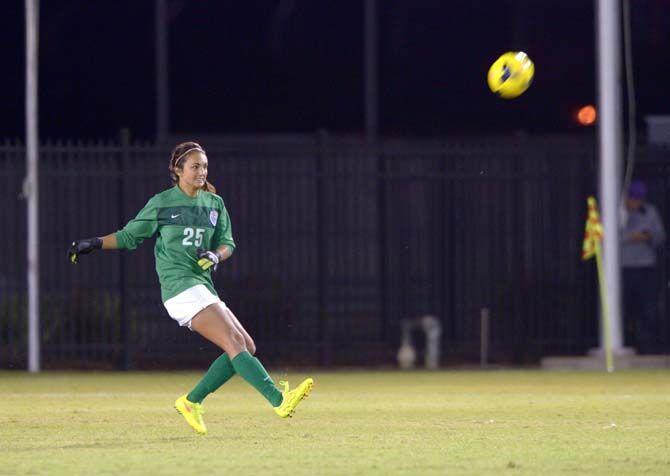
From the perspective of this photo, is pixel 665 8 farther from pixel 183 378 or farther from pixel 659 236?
pixel 183 378

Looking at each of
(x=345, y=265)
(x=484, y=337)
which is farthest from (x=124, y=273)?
(x=484, y=337)

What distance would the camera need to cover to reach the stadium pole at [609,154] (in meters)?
18.2

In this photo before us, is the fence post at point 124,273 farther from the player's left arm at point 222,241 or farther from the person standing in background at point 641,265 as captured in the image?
the player's left arm at point 222,241

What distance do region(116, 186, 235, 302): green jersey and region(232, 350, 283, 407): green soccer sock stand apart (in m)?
0.53

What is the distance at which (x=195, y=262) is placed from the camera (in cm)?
1122

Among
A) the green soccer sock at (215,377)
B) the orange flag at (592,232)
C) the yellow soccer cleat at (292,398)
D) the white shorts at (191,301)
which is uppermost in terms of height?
the orange flag at (592,232)

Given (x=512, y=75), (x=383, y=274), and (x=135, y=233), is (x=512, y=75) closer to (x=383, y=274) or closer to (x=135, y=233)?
(x=383, y=274)

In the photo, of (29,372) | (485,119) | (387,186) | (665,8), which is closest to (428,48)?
(485,119)

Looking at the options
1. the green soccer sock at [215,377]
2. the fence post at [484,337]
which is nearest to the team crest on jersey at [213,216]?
the green soccer sock at [215,377]

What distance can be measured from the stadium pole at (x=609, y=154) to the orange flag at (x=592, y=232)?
0.14 metres

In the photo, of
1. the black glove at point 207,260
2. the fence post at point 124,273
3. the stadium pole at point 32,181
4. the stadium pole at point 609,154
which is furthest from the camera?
the fence post at point 124,273

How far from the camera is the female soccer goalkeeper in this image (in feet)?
36.5

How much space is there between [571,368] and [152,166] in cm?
516

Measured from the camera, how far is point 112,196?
1966 cm
